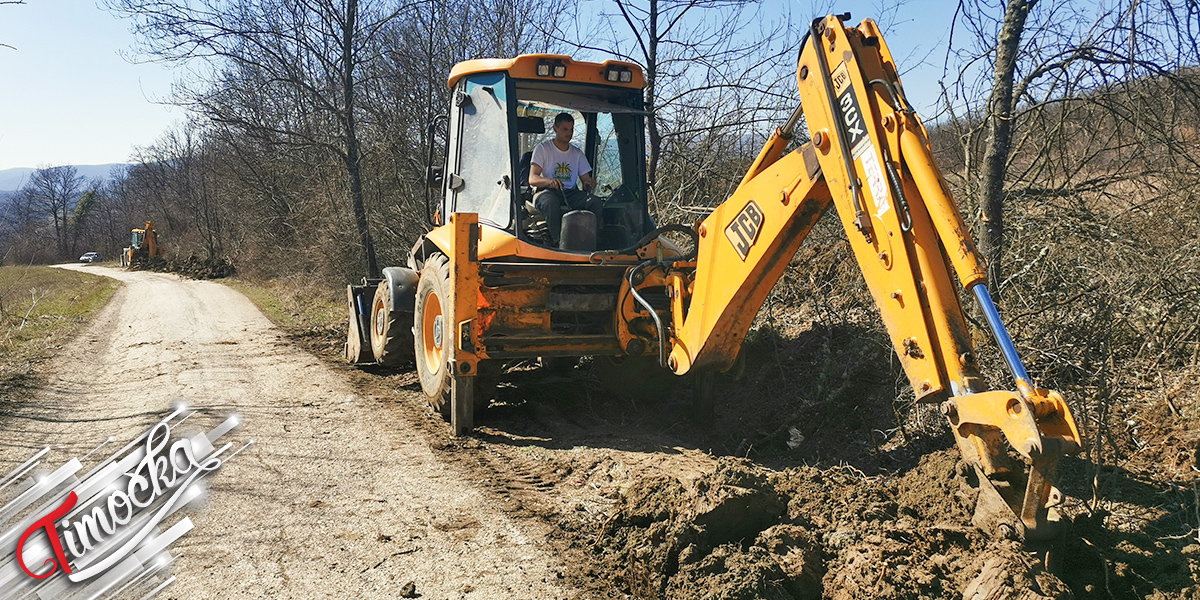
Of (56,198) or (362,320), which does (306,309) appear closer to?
(362,320)

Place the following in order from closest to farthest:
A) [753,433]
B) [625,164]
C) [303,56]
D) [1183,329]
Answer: [1183,329] → [753,433] → [625,164] → [303,56]

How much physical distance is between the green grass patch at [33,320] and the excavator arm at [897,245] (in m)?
7.44

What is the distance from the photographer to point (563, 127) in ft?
20.0

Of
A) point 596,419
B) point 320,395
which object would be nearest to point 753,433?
point 596,419

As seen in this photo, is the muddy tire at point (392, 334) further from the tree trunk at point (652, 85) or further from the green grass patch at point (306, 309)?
the tree trunk at point (652, 85)

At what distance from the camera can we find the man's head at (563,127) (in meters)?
6.10

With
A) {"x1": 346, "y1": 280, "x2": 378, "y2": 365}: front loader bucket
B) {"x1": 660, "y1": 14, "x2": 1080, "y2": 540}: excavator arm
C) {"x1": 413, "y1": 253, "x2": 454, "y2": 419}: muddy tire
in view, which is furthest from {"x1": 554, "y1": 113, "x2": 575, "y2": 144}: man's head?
{"x1": 346, "y1": 280, "x2": 378, "y2": 365}: front loader bucket

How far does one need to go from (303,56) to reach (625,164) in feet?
31.1

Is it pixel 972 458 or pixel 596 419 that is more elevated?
pixel 972 458

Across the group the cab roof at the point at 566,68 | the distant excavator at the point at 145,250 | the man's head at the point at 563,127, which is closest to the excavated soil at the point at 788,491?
the man's head at the point at 563,127

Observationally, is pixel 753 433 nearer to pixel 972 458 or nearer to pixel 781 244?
pixel 781 244

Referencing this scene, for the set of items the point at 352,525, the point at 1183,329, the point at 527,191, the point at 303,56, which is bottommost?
the point at 352,525

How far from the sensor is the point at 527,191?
6223 millimetres

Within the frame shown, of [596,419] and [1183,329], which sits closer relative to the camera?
[1183,329]
